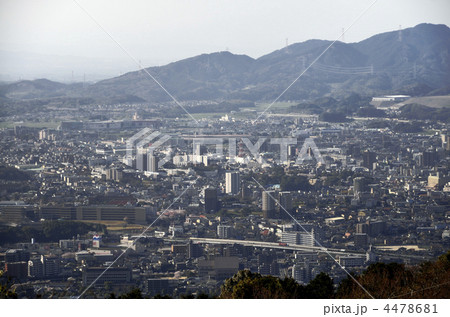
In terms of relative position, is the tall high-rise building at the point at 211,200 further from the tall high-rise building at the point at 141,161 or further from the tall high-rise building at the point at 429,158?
the tall high-rise building at the point at 429,158

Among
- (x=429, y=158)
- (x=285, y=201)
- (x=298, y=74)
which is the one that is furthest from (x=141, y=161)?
(x=298, y=74)

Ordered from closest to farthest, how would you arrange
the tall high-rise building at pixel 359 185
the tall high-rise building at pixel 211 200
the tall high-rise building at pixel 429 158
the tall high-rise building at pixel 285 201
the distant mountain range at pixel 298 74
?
the tall high-rise building at pixel 285 201, the tall high-rise building at pixel 211 200, the tall high-rise building at pixel 359 185, the tall high-rise building at pixel 429 158, the distant mountain range at pixel 298 74

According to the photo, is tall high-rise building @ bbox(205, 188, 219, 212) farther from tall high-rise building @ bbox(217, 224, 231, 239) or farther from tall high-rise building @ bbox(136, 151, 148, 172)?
tall high-rise building @ bbox(136, 151, 148, 172)

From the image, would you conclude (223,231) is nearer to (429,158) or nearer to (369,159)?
(369,159)

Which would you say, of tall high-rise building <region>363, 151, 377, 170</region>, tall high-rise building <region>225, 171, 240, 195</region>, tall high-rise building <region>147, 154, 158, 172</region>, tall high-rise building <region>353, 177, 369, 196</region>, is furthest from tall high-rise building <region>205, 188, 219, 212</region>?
tall high-rise building <region>363, 151, 377, 170</region>

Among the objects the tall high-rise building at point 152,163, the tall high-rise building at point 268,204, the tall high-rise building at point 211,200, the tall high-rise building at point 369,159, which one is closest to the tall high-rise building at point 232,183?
the tall high-rise building at point 211,200

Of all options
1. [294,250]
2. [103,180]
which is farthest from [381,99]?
[294,250]

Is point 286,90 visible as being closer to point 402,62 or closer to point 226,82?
point 226,82
